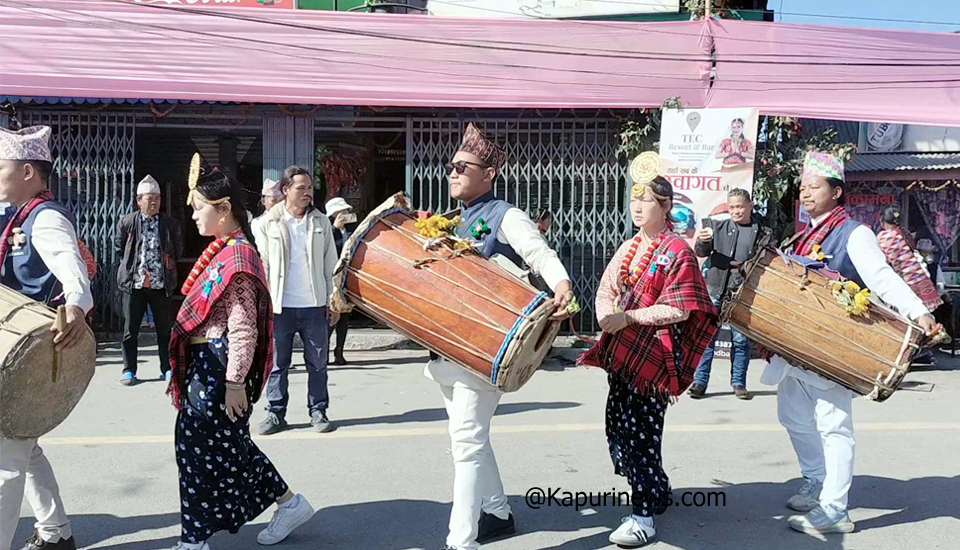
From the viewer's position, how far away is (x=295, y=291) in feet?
18.5

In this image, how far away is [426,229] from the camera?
129 inches

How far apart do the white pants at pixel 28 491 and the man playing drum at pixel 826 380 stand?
3.25 metres

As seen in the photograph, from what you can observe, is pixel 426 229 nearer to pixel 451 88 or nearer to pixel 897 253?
pixel 897 253

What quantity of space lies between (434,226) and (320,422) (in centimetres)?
272

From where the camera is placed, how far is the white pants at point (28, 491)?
303 centimetres

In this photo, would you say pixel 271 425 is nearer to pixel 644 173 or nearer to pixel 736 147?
pixel 644 173

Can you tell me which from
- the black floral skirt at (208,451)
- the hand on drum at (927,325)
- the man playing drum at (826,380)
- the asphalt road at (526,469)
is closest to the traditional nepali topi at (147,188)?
the asphalt road at (526,469)

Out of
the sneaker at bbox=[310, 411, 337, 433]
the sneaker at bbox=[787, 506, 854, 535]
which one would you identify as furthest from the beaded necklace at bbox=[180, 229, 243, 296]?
the sneaker at bbox=[787, 506, 854, 535]

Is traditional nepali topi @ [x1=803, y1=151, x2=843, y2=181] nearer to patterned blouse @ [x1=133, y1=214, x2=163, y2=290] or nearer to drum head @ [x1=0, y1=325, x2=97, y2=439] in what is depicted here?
drum head @ [x1=0, y1=325, x2=97, y2=439]

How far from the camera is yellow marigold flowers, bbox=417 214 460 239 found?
3273 millimetres

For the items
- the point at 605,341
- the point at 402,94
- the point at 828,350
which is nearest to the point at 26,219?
the point at 605,341

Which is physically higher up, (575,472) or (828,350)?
(828,350)

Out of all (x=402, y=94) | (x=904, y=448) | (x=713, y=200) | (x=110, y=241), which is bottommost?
(x=904, y=448)

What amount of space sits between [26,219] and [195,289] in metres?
0.68
